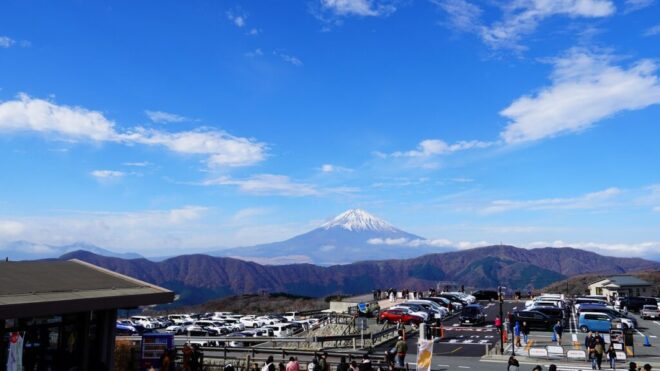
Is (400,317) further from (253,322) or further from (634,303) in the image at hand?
(634,303)

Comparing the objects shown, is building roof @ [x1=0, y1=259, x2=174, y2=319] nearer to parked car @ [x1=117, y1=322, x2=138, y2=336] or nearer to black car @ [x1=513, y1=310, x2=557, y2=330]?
parked car @ [x1=117, y1=322, x2=138, y2=336]

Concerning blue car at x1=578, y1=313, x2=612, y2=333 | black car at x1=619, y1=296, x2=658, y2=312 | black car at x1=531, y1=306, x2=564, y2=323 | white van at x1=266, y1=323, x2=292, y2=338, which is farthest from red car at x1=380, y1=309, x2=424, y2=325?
black car at x1=619, y1=296, x2=658, y2=312

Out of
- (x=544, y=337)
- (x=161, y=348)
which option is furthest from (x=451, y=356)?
(x=161, y=348)

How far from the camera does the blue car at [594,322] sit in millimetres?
38156

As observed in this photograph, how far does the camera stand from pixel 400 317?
42.7 m

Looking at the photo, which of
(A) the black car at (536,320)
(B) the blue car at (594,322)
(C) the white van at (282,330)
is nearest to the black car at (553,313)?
(A) the black car at (536,320)

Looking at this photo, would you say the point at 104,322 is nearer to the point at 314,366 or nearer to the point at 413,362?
the point at 314,366

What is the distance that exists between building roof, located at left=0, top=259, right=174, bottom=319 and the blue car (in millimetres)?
29808

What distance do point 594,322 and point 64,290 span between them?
34.5 m

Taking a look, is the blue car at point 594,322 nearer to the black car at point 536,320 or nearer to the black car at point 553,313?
the black car at point 553,313

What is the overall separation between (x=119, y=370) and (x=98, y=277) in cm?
470

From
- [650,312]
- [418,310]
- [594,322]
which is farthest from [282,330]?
[650,312]

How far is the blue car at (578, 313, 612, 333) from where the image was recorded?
38.2m

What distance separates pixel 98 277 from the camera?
20.1 meters
